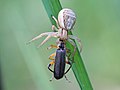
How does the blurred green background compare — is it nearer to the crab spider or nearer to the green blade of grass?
the crab spider

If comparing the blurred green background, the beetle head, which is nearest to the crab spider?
the beetle head

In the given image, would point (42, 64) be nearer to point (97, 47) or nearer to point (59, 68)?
point (97, 47)

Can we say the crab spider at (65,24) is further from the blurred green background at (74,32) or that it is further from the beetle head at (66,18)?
the blurred green background at (74,32)

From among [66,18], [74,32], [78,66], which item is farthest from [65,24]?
[74,32]

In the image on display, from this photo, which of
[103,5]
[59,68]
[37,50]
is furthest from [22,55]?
[59,68]

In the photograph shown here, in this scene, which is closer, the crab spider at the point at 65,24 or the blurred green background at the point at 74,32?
the crab spider at the point at 65,24

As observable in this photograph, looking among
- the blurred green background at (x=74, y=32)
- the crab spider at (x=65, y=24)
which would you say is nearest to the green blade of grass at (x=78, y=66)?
the crab spider at (x=65, y=24)
